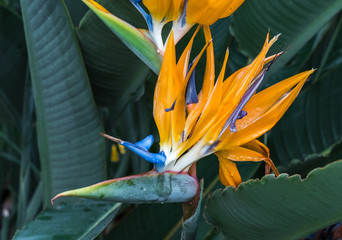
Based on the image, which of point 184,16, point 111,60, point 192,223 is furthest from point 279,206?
point 111,60

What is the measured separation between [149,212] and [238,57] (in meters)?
0.48

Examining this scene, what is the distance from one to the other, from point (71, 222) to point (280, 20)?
547 millimetres

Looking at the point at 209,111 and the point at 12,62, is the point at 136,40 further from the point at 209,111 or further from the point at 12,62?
the point at 12,62

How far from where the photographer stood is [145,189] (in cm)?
51

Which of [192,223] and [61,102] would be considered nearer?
[192,223]

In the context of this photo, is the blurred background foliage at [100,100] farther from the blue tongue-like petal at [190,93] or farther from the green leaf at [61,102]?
the blue tongue-like petal at [190,93]

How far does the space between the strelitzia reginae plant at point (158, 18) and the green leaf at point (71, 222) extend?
0.33m

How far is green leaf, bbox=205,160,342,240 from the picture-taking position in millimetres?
557

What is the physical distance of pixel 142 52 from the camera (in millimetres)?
603

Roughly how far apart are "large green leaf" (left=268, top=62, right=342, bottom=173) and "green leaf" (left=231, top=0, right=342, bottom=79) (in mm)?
131

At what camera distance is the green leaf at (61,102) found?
2.46ft

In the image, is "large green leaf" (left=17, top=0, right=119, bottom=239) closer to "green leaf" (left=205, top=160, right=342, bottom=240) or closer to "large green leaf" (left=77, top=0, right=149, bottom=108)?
"large green leaf" (left=77, top=0, right=149, bottom=108)

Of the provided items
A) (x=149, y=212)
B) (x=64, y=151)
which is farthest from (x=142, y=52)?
(x=149, y=212)

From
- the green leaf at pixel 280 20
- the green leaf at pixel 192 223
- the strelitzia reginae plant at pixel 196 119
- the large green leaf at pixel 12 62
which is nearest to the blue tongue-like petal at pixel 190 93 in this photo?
the strelitzia reginae plant at pixel 196 119
